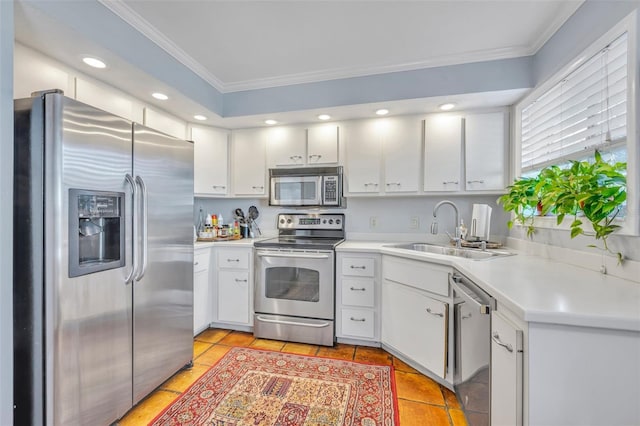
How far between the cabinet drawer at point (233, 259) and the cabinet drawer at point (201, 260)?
0.12m

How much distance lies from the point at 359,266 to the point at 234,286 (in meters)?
1.20

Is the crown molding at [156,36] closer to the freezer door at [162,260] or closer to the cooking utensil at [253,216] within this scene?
the freezer door at [162,260]

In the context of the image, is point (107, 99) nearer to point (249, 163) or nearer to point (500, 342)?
point (249, 163)

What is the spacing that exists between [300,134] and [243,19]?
1212 millimetres

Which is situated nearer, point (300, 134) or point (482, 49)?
point (482, 49)

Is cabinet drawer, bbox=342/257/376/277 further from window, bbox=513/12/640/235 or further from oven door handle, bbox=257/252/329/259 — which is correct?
window, bbox=513/12/640/235

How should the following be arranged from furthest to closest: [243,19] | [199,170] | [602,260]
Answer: [199,170] < [243,19] < [602,260]

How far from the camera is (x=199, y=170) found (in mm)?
2850

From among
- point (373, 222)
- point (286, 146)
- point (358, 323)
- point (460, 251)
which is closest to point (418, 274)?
point (460, 251)

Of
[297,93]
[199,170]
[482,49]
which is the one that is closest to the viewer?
[482,49]

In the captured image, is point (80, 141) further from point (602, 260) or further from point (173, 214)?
point (602, 260)

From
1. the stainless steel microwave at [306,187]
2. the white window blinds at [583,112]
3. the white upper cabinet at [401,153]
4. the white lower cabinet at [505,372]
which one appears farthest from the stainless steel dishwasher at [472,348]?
the stainless steel microwave at [306,187]

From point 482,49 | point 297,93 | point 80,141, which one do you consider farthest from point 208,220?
point 482,49

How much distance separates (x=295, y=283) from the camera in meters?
2.49
